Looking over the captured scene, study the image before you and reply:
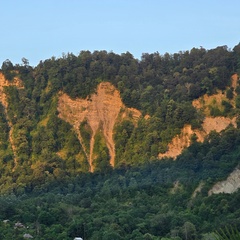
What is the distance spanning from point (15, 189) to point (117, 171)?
6.53 m

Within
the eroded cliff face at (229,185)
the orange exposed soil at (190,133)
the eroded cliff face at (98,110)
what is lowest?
the eroded cliff face at (229,185)

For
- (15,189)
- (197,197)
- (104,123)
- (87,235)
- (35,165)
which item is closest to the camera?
(87,235)

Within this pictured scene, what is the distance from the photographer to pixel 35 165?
138 feet

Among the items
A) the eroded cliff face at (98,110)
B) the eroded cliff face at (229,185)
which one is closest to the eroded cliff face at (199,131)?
the eroded cliff face at (98,110)

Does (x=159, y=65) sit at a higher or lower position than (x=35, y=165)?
higher

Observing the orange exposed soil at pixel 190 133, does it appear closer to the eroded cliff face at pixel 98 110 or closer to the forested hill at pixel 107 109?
the forested hill at pixel 107 109

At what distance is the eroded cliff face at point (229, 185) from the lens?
3309 centimetres

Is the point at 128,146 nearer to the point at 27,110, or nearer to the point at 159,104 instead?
the point at 159,104

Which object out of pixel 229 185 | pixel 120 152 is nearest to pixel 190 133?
pixel 120 152

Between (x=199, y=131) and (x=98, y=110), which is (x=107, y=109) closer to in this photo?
(x=98, y=110)

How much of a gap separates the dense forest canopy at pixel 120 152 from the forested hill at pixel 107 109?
0.26 feet

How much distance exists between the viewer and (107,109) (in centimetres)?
4584

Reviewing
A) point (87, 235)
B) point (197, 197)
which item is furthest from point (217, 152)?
point (87, 235)

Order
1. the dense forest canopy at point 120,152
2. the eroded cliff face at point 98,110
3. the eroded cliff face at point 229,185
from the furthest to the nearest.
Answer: the eroded cliff face at point 98,110, the eroded cliff face at point 229,185, the dense forest canopy at point 120,152
